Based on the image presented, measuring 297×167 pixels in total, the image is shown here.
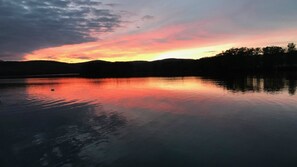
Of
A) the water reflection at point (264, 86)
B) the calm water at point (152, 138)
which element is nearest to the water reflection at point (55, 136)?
the calm water at point (152, 138)

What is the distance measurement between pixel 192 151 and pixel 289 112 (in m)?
13.9

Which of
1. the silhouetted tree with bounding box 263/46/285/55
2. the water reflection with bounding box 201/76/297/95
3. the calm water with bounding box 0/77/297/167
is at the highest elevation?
the silhouetted tree with bounding box 263/46/285/55

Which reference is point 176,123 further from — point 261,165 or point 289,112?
point 289,112

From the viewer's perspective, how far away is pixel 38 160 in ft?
37.8

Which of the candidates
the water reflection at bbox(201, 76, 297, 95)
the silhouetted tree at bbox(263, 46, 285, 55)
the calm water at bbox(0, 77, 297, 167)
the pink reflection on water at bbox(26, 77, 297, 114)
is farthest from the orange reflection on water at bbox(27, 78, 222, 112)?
the silhouetted tree at bbox(263, 46, 285, 55)

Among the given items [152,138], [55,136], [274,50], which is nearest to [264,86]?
[152,138]

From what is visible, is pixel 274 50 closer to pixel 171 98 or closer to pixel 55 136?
pixel 171 98

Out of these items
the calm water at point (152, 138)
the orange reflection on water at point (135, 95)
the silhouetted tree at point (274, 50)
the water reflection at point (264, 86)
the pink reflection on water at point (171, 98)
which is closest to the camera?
the calm water at point (152, 138)

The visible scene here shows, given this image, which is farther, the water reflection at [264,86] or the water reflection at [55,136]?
the water reflection at [264,86]

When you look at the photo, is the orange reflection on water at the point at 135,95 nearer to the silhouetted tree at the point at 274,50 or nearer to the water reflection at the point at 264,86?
the water reflection at the point at 264,86

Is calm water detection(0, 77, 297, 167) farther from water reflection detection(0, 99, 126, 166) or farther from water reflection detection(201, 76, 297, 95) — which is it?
water reflection detection(201, 76, 297, 95)

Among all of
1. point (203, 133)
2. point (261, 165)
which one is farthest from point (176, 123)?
point (261, 165)

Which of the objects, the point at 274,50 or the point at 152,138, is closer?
the point at 152,138

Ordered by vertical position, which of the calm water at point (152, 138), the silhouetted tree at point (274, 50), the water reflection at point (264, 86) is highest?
the silhouetted tree at point (274, 50)
